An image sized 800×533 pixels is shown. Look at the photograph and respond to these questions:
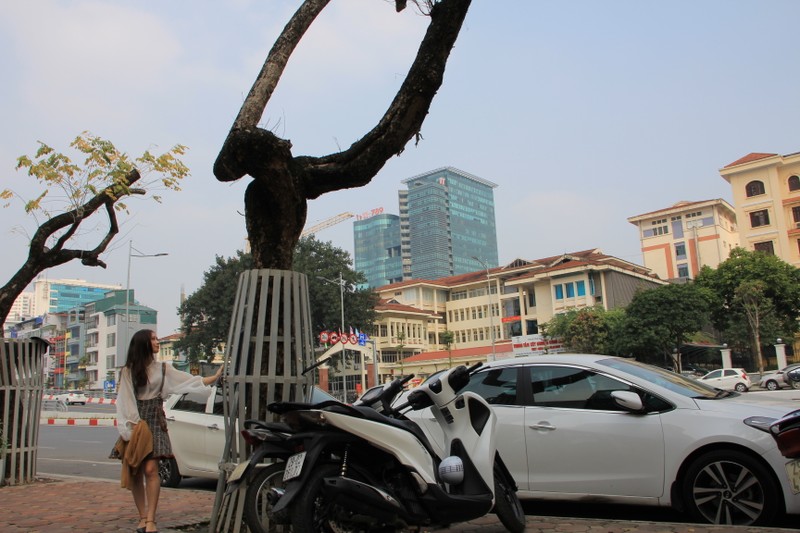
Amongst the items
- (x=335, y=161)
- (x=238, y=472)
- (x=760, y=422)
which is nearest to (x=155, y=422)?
(x=238, y=472)

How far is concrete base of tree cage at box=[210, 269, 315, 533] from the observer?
14.5 ft

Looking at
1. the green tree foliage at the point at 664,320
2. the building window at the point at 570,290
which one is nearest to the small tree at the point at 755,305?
the green tree foliage at the point at 664,320

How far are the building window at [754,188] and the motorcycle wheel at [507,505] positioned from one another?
223 feet

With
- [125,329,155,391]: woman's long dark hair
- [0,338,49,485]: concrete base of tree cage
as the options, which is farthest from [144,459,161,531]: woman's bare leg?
[0,338,49,485]: concrete base of tree cage

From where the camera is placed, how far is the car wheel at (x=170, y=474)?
8734 millimetres

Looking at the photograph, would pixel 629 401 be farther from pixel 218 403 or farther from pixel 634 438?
pixel 218 403

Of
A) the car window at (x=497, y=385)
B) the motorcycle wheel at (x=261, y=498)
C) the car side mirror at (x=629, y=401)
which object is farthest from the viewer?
the car window at (x=497, y=385)

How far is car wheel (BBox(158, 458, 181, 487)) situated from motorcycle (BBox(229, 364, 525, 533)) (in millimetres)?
5141

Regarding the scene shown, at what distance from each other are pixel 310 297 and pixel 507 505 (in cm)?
4467

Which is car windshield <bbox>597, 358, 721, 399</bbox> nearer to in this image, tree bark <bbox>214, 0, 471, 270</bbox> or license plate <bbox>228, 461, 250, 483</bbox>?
tree bark <bbox>214, 0, 471, 270</bbox>

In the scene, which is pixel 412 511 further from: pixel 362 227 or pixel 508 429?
pixel 362 227

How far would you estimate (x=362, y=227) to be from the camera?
167250 millimetres

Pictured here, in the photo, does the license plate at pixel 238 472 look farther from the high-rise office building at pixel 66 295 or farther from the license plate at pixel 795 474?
the high-rise office building at pixel 66 295

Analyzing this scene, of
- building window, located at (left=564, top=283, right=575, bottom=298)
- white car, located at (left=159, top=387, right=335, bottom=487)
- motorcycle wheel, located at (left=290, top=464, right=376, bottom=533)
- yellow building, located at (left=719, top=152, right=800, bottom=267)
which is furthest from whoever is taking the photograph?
building window, located at (left=564, top=283, right=575, bottom=298)
